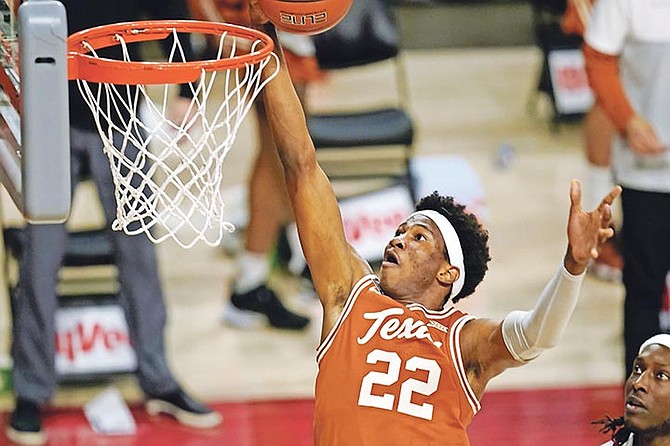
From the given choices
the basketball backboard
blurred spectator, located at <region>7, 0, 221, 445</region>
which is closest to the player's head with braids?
the basketball backboard

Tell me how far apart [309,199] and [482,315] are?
2.62 metres

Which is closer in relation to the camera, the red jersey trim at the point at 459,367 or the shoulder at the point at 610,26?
the red jersey trim at the point at 459,367

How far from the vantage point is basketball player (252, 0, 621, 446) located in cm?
360

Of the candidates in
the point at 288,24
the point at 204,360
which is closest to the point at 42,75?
the point at 288,24

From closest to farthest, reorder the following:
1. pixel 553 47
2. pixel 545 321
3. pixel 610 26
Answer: pixel 545 321 → pixel 610 26 → pixel 553 47

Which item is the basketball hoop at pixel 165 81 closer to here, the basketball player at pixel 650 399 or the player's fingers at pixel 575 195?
the player's fingers at pixel 575 195

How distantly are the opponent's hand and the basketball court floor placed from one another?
2090mm

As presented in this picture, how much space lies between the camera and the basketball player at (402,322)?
360 cm

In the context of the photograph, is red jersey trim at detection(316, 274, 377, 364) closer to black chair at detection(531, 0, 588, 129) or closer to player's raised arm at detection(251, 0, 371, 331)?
player's raised arm at detection(251, 0, 371, 331)

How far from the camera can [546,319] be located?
344cm

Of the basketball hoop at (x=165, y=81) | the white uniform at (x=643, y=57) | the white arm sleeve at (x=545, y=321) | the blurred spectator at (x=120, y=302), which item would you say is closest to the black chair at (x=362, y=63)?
the blurred spectator at (x=120, y=302)

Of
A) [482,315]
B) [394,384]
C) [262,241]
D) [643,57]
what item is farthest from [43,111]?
[482,315]

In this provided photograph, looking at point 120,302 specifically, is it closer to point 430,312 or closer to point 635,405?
point 430,312

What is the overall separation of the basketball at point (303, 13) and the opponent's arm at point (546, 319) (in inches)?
31.9
